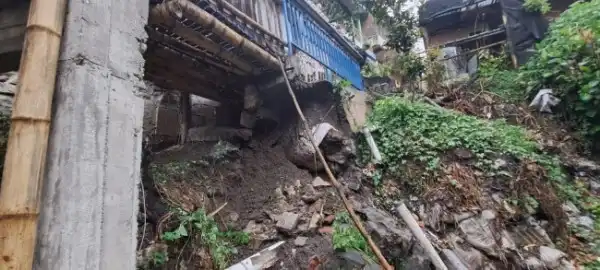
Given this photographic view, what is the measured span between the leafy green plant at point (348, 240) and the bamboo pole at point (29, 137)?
295cm

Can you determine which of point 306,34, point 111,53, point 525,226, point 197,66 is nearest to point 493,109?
point 525,226

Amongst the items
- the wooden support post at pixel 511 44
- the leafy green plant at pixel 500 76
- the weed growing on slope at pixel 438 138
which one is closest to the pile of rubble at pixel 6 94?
the weed growing on slope at pixel 438 138

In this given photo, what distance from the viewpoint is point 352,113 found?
6.18 m

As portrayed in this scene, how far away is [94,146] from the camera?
5.85 ft

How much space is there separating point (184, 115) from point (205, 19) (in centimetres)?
310

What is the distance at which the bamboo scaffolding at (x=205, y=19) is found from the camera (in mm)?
2553

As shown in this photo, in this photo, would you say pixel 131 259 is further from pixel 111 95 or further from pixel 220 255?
pixel 220 255

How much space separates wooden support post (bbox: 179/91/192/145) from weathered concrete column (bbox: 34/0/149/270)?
10.9 feet

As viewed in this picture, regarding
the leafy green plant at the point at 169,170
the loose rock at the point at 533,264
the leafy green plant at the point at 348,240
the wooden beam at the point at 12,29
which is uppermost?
the wooden beam at the point at 12,29

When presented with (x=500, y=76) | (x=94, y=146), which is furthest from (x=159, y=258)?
(x=500, y=76)

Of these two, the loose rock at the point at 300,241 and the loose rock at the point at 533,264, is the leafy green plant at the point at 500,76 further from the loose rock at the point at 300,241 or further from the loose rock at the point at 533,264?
the loose rock at the point at 300,241

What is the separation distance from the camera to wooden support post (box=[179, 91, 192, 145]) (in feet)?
17.8

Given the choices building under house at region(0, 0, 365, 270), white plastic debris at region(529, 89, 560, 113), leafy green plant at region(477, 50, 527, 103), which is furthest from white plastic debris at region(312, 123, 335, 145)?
leafy green plant at region(477, 50, 527, 103)

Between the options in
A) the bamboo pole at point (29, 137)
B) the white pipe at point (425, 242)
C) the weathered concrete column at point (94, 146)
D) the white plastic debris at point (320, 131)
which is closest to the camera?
the bamboo pole at point (29, 137)
